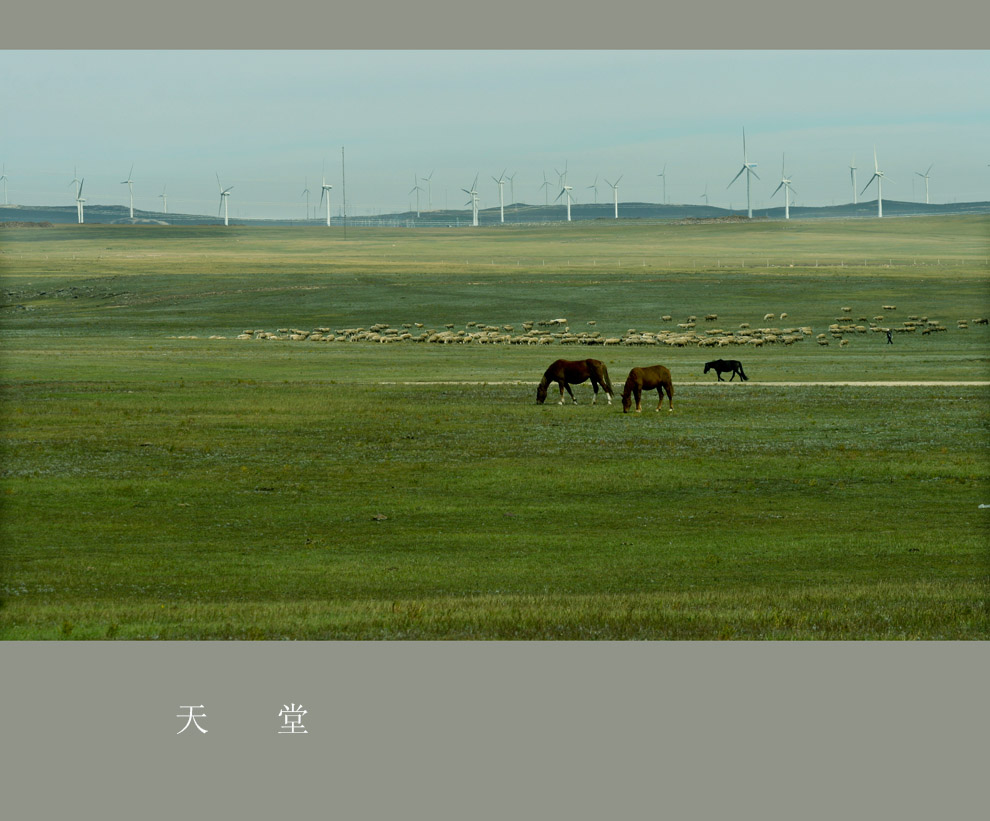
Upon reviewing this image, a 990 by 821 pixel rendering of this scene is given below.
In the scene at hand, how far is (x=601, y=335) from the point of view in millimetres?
114438

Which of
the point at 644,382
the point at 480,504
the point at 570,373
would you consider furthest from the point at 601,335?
the point at 480,504

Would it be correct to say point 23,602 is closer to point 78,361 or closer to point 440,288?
point 78,361

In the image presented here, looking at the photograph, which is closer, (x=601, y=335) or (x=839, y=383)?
(x=839, y=383)

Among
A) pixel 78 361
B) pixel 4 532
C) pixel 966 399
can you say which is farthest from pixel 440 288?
pixel 4 532

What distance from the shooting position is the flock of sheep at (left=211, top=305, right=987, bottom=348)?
102 meters

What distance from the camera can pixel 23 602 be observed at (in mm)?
18875

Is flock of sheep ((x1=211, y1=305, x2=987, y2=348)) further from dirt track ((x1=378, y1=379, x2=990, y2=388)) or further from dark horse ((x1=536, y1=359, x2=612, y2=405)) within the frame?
dark horse ((x1=536, y1=359, x2=612, y2=405))

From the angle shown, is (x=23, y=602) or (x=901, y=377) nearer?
(x=23, y=602)

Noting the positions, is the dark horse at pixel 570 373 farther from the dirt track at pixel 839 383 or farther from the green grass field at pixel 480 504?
the dirt track at pixel 839 383

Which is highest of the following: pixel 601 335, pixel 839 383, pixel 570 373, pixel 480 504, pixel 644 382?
pixel 570 373

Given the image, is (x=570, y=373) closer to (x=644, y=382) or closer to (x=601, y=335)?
(x=644, y=382)

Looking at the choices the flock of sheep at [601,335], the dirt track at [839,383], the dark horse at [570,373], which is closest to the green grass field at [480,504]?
the dirt track at [839,383]

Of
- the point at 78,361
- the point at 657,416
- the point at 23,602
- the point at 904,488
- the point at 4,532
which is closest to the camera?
the point at 23,602

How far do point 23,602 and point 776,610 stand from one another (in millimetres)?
10931
